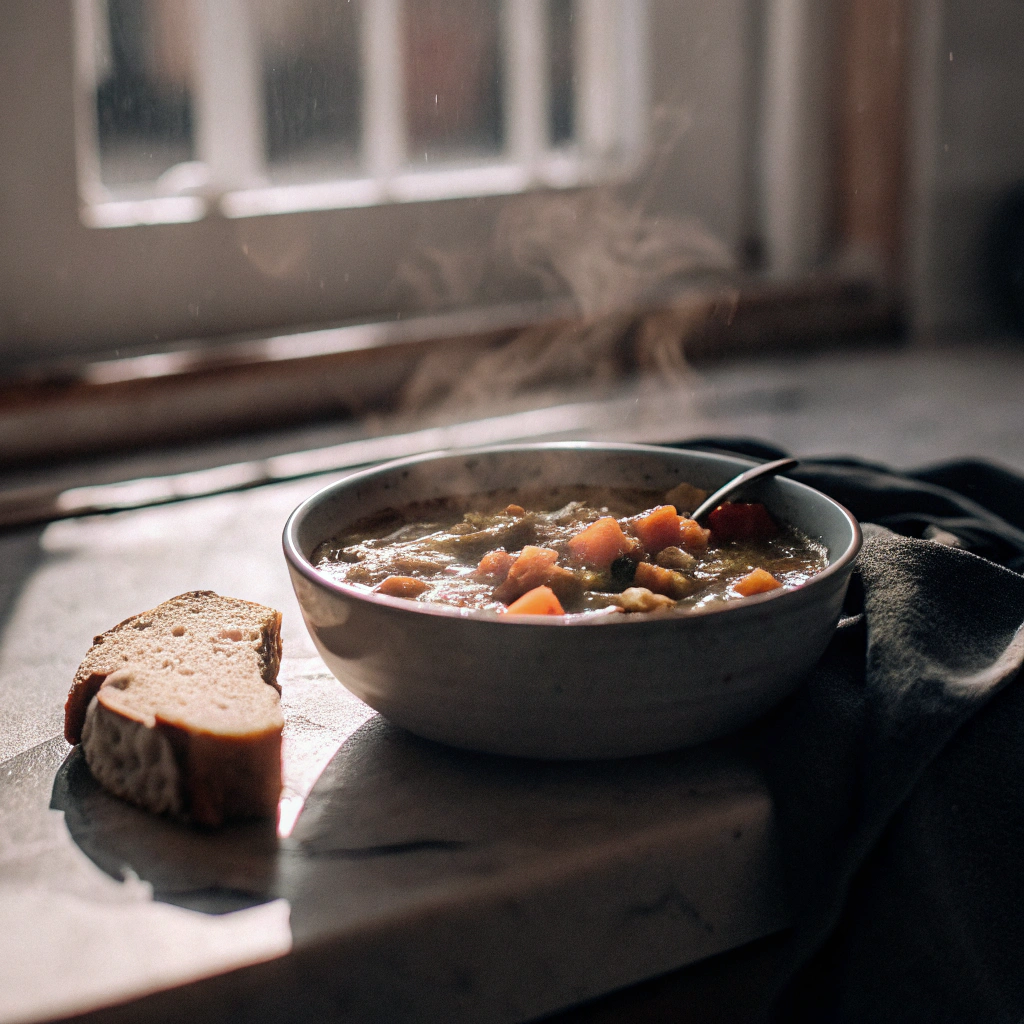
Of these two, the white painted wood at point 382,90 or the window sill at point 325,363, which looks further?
the white painted wood at point 382,90

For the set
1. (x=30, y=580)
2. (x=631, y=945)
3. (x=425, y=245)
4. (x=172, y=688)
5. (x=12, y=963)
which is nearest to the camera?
(x=12, y=963)

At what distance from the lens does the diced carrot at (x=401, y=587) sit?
94 centimetres

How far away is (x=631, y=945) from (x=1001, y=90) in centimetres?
439

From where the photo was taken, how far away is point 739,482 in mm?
1072

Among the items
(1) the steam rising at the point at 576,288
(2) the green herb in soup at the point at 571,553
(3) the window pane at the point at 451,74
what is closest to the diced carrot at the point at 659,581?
(2) the green herb in soup at the point at 571,553

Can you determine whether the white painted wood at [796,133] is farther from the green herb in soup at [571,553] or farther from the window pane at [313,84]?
the green herb in soup at [571,553]

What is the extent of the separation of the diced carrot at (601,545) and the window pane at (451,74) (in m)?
3.52

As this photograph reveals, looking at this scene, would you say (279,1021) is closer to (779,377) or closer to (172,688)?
(172,688)

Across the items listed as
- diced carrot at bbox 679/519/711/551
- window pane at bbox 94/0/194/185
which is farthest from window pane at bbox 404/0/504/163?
diced carrot at bbox 679/519/711/551

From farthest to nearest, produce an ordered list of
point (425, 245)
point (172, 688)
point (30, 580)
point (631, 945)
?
point (425, 245), point (30, 580), point (172, 688), point (631, 945)

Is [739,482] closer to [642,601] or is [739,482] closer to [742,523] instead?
[742,523]

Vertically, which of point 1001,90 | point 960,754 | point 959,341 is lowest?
point 959,341

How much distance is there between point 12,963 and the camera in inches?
26.5

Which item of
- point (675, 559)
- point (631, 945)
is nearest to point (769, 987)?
point (631, 945)
